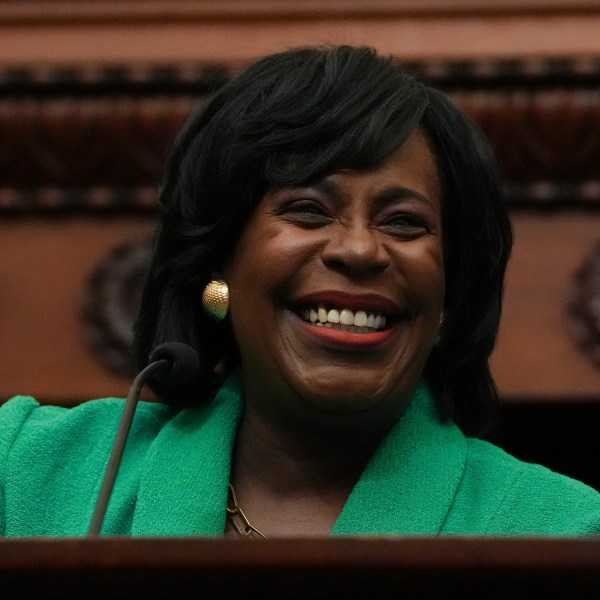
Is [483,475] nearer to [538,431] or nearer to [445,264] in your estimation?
[445,264]

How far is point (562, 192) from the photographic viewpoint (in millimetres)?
2965

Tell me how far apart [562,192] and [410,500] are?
1137mm

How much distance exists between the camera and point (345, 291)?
1896 mm

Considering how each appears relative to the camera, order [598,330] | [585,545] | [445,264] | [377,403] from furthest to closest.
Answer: [598,330]
[445,264]
[377,403]
[585,545]

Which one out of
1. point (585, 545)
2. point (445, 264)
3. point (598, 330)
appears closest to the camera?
point (585, 545)

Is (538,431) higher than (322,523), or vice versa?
(322,523)

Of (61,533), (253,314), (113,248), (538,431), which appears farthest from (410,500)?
(113,248)

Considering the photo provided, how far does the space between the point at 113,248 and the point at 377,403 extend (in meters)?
1.21

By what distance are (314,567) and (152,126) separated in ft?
5.96

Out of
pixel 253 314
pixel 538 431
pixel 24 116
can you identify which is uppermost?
A: pixel 253 314

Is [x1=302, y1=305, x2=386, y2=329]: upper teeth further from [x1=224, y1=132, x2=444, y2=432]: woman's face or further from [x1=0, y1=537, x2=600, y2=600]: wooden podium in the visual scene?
[x1=0, y1=537, x2=600, y2=600]: wooden podium

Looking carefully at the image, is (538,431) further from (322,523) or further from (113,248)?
(322,523)

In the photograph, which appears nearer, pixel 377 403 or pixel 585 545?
pixel 585 545

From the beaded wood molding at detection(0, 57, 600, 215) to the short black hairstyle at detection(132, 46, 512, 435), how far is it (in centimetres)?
81
